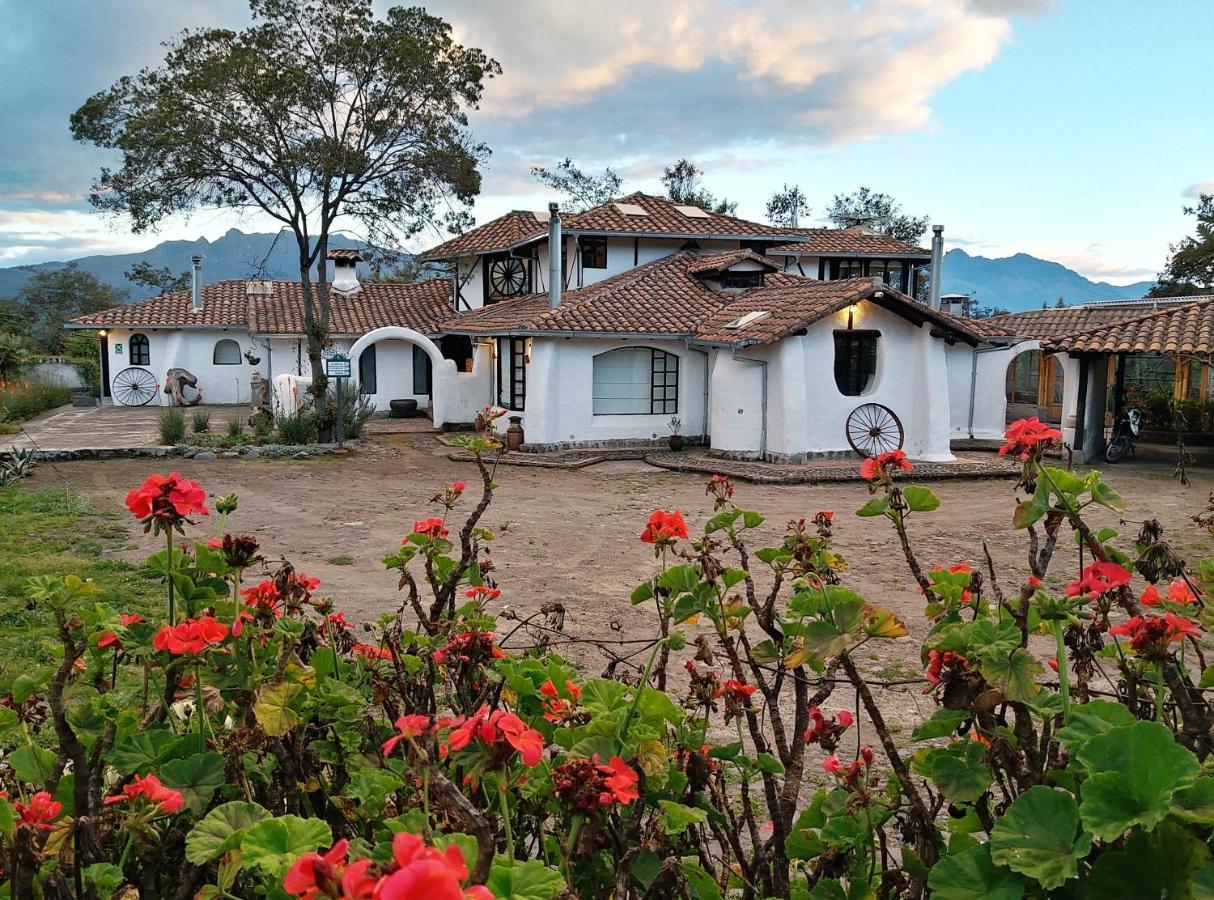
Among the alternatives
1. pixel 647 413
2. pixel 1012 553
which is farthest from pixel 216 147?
pixel 1012 553

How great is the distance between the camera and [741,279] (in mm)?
22328

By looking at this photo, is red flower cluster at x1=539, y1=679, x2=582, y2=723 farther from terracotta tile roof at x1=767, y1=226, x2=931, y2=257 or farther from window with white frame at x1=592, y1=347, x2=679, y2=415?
terracotta tile roof at x1=767, y1=226, x2=931, y2=257

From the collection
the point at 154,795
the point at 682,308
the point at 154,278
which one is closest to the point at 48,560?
the point at 154,795

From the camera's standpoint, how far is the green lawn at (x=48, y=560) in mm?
6484

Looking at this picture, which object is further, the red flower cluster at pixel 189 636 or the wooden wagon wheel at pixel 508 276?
the wooden wagon wheel at pixel 508 276

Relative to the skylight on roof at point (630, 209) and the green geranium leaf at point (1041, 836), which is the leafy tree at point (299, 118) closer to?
the skylight on roof at point (630, 209)

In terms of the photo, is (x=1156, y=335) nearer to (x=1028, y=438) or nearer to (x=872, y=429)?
(x=872, y=429)

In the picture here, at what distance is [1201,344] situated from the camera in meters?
17.1

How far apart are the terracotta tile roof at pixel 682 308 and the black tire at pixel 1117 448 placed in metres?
3.55

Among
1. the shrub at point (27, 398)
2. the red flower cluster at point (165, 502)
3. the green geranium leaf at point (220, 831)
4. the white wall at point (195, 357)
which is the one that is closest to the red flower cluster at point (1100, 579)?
the green geranium leaf at point (220, 831)

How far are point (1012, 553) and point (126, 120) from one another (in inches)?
807

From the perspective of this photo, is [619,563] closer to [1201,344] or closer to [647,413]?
[647,413]

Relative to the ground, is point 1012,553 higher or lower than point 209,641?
lower

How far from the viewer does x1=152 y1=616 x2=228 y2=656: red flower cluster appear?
1.94 m
